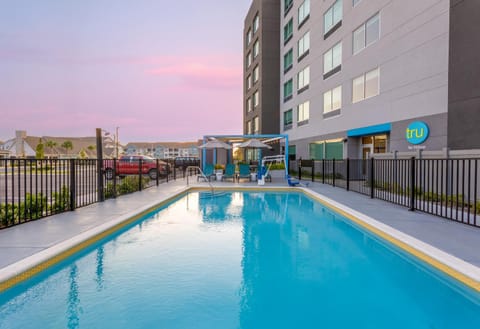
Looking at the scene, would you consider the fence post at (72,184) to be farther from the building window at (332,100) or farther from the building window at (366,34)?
the building window at (332,100)

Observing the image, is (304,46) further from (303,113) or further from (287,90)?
(303,113)

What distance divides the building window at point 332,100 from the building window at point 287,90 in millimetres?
7569

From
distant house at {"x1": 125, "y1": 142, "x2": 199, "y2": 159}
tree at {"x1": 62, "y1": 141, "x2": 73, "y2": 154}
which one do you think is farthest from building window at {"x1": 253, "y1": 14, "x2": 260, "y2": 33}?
distant house at {"x1": 125, "y1": 142, "x2": 199, "y2": 159}

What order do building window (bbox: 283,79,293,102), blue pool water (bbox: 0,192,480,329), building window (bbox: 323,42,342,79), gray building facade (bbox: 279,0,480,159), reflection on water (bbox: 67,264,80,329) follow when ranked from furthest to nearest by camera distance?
building window (bbox: 283,79,293,102)
building window (bbox: 323,42,342,79)
gray building facade (bbox: 279,0,480,159)
blue pool water (bbox: 0,192,480,329)
reflection on water (bbox: 67,264,80,329)

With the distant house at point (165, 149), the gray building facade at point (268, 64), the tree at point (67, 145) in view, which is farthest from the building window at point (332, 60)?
the distant house at point (165, 149)

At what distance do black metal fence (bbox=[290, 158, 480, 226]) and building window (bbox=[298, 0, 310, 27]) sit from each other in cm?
1255

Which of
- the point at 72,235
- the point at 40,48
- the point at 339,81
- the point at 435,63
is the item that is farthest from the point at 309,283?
the point at 40,48

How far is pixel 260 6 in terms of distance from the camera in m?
33.1

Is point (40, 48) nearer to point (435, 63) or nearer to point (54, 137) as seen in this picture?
point (435, 63)

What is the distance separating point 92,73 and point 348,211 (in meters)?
26.4

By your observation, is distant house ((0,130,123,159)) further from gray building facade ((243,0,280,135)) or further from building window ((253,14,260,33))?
gray building facade ((243,0,280,135))

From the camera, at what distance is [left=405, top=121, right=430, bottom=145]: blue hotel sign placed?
12113 mm

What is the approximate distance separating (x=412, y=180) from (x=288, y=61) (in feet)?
79.2

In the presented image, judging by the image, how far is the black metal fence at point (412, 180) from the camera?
7680 mm
